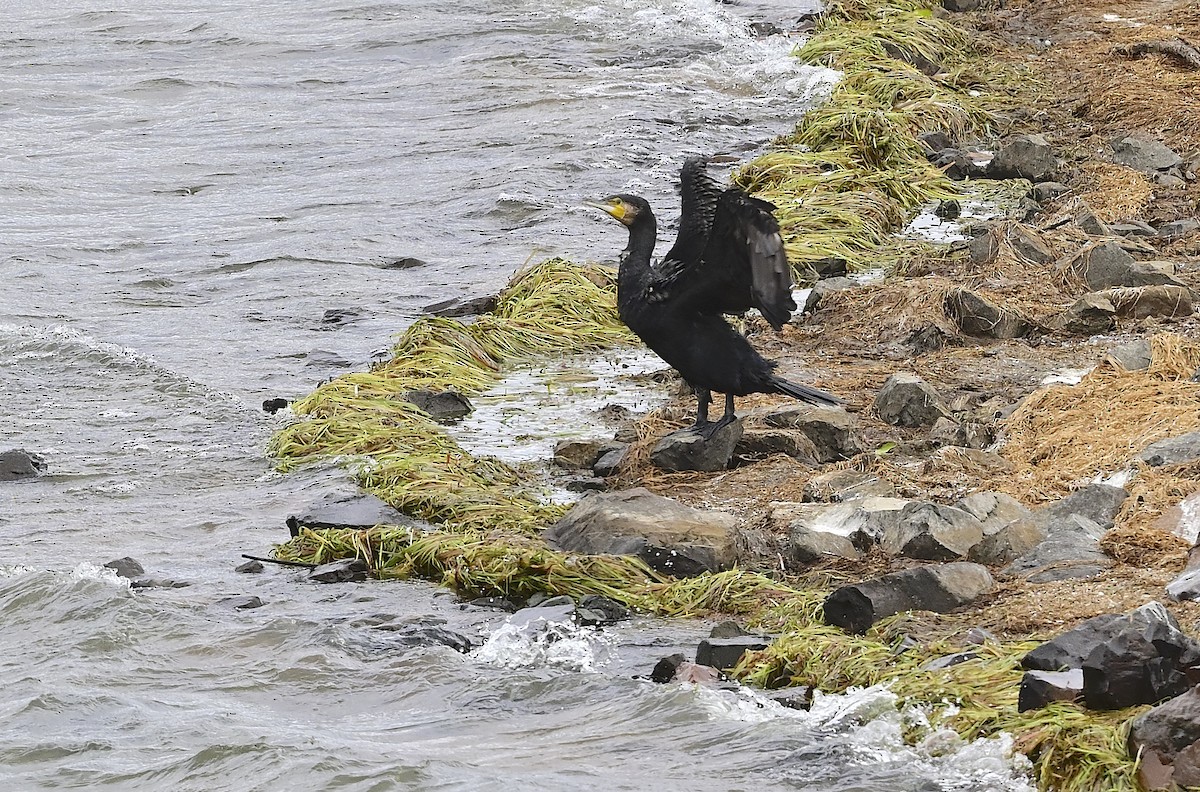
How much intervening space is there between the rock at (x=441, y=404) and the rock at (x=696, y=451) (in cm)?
136

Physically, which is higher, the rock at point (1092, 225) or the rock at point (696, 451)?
the rock at point (1092, 225)

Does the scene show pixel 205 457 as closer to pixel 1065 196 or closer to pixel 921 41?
pixel 1065 196

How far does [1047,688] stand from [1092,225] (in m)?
5.73

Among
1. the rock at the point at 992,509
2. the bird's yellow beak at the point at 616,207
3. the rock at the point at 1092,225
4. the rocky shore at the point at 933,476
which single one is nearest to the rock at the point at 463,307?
the rocky shore at the point at 933,476

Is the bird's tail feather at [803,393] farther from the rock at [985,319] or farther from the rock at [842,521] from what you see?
the rock at [985,319]

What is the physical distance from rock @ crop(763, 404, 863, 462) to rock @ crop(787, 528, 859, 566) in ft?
3.64

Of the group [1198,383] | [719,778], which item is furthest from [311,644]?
[1198,383]

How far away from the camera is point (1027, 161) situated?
36.6 feet

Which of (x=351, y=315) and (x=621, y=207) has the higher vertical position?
Answer: (x=621, y=207)

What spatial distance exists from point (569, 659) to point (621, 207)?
277cm

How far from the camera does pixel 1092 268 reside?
28.3ft

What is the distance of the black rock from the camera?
823 cm

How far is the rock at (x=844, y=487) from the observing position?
6238mm

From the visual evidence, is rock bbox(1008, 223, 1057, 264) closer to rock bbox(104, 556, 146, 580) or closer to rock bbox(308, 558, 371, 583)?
rock bbox(308, 558, 371, 583)
